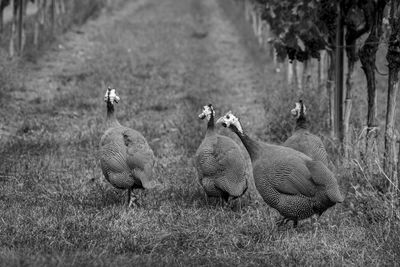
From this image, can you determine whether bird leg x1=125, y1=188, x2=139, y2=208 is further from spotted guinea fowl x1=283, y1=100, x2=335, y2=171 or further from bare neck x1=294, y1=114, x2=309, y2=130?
bare neck x1=294, y1=114, x2=309, y2=130

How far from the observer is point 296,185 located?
18.1 ft

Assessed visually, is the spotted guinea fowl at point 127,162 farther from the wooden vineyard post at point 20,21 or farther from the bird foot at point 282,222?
the wooden vineyard post at point 20,21

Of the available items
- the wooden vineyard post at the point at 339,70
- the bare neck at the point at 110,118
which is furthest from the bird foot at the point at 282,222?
the wooden vineyard post at the point at 339,70

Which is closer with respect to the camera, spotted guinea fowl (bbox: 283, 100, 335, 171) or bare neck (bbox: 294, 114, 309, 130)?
spotted guinea fowl (bbox: 283, 100, 335, 171)

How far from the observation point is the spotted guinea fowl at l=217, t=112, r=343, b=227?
5465 mm

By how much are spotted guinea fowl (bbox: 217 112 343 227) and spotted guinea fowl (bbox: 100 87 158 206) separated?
118 cm

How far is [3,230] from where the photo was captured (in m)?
5.18

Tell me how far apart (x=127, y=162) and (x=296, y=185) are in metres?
1.71

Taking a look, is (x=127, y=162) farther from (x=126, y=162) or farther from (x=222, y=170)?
(x=222, y=170)


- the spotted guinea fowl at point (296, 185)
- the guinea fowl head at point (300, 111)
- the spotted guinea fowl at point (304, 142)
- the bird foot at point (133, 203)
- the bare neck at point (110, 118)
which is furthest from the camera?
the bare neck at point (110, 118)

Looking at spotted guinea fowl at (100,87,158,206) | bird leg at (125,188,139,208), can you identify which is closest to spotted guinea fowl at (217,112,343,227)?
spotted guinea fowl at (100,87,158,206)

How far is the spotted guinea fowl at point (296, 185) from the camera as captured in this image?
17.9 feet

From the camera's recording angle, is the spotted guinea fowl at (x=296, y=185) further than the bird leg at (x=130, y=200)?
No

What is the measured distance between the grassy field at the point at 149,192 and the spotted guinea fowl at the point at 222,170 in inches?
7.5
